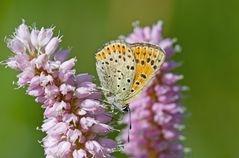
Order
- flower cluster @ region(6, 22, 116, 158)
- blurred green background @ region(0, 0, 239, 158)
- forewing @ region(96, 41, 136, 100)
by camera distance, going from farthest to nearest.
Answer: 1. blurred green background @ region(0, 0, 239, 158)
2. forewing @ region(96, 41, 136, 100)
3. flower cluster @ region(6, 22, 116, 158)

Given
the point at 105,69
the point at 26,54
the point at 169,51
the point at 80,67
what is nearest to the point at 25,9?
the point at 80,67

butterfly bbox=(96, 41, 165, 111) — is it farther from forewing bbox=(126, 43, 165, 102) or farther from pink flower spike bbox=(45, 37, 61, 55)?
pink flower spike bbox=(45, 37, 61, 55)

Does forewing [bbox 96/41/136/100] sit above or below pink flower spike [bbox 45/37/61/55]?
above

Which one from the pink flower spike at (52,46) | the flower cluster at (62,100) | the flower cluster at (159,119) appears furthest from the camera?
the flower cluster at (159,119)

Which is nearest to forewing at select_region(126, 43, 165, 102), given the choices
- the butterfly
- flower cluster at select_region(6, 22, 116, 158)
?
the butterfly

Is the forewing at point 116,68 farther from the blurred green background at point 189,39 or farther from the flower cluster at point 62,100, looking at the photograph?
the blurred green background at point 189,39

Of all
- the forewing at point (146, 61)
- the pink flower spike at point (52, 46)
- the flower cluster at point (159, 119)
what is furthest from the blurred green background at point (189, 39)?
the pink flower spike at point (52, 46)

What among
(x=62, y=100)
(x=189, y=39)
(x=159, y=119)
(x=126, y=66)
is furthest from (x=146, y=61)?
(x=189, y=39)
